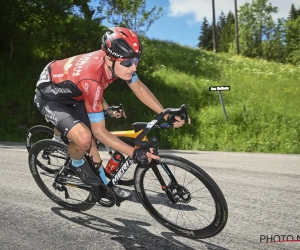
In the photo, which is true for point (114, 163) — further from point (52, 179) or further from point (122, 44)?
point (122, 44)

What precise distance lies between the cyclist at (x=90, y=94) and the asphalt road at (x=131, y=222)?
412 millimetres

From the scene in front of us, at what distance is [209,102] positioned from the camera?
17.3 metres

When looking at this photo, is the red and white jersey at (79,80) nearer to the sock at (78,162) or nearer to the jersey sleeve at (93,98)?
the jersey sleeve at (93,98)

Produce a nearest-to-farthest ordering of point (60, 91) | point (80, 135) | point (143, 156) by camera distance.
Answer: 1. point (143, 156)
2. point (80, 135)
3. point (60, 91)

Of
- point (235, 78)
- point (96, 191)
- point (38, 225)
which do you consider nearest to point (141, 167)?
point (96, 191)

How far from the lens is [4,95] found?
58.1 ft

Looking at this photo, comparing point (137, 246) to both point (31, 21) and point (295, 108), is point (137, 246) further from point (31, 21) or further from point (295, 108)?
point (31, 21)

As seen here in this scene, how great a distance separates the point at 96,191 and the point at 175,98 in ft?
48.2

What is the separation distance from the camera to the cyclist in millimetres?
3229

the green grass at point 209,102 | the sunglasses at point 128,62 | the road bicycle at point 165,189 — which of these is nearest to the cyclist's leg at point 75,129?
the road bicycle at point 165,189

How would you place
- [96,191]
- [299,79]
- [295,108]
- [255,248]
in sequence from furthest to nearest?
[299,79], [295,108], [96,191], [255,248]

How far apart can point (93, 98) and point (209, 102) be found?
14520 mm

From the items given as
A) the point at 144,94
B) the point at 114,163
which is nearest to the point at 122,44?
the point at 144,94

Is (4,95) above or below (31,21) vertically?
below
